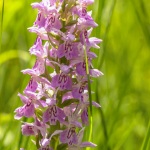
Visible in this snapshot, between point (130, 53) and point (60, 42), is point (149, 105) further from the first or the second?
point (60, 42)

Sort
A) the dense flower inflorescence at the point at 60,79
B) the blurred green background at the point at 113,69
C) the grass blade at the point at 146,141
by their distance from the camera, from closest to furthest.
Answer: the dense flower inflorescence at the point at 60,79 < the grass blade at the point at 146,141 < the blurred green background at the point at 113,69

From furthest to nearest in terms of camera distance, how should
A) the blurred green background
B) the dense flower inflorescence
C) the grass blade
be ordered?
the blurred green background
the grass blade
the dense flower inflorescence

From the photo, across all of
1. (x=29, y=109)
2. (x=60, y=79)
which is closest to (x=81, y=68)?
(x=60, y=79)

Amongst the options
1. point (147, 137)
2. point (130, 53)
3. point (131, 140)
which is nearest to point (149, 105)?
point (131, 140)

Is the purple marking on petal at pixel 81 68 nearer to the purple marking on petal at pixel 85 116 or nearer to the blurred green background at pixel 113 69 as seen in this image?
the purple marking on petal at pixel 85 116

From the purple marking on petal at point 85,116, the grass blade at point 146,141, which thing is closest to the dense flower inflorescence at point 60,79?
the purple marking on petal at point 85,116

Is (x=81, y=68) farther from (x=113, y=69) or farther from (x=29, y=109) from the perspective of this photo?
(x=113, y=69)

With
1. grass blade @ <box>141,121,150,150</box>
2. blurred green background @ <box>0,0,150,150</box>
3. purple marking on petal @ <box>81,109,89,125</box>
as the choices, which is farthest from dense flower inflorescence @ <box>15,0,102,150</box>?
blurred green background @ <box>0,0,150,150</box>

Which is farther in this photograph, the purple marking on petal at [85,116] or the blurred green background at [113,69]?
the blurred green background at [113,69]

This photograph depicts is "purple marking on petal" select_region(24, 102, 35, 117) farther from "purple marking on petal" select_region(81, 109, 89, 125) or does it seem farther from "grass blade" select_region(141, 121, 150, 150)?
"grass blade" select_region(141, 121, 150, 150)
